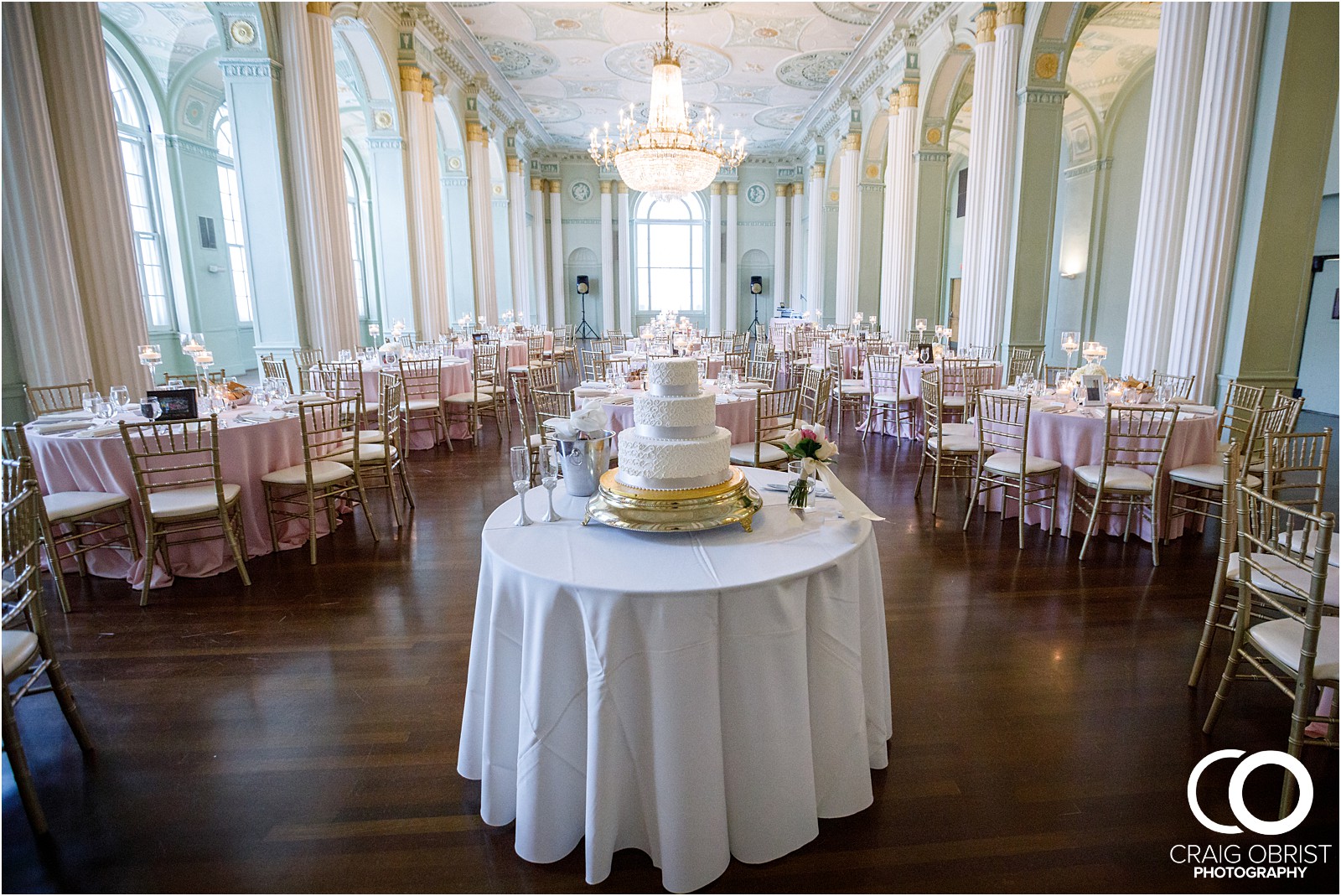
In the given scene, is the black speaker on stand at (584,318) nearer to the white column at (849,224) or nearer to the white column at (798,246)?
the white column at (798,246)

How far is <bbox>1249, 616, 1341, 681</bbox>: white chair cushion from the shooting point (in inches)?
82.0

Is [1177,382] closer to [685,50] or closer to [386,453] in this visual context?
[386,453]

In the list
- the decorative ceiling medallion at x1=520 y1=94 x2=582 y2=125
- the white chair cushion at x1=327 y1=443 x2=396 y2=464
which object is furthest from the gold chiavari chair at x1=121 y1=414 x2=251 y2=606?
the decorative ceiling medallion at x1=520 y1=94 x2=582 y2=125

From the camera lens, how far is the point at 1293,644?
2.21m

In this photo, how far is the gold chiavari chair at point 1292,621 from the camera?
2020 mm

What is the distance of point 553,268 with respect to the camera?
21.2m

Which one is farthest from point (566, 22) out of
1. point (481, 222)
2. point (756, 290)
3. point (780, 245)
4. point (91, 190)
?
point (780, 245)

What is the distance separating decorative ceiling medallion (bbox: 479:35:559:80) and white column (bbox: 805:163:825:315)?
25.1 ft

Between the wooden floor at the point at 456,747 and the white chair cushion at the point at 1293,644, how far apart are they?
0.47m

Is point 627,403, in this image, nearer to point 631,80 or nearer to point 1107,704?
point 1107,704

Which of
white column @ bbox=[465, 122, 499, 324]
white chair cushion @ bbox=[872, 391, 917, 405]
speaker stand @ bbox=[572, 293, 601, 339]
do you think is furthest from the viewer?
speaker stand @ bbox=[572, 293, 601, 339]

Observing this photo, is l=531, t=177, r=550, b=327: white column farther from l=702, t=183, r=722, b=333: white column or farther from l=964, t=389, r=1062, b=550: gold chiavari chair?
l=964, t=389, r=1062, b=550: gold chiavari chair

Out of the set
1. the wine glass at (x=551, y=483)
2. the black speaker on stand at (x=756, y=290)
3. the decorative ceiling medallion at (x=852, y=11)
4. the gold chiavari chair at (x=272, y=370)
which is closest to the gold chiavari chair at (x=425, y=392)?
the gold chiavari chair at (x=272, y=370)

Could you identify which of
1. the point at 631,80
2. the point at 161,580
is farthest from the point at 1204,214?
the point at 631,80
